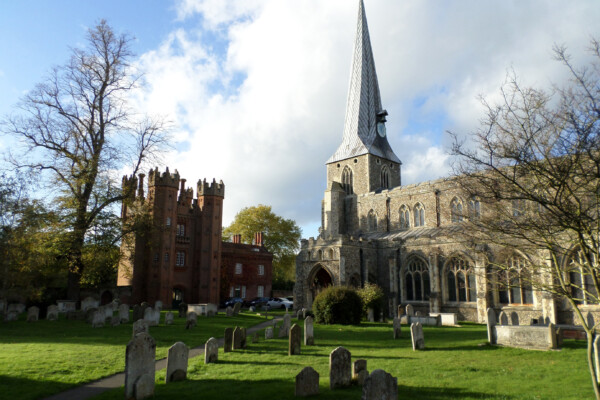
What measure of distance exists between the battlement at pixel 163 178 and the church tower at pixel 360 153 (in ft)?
44.4

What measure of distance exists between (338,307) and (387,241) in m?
10.7

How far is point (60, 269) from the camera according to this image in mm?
23297

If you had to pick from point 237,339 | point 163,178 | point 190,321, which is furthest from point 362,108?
point 237,339

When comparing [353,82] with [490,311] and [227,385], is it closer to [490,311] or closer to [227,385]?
[490,311]

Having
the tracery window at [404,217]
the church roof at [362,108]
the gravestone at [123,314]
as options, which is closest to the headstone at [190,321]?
the gravestone at [123,314]

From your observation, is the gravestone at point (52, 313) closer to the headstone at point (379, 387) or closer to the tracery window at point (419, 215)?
the headstone at point (379, 387)

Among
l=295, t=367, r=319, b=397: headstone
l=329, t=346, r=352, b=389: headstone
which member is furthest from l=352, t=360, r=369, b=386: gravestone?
l=295, t=367, r=319, b=397: headstone

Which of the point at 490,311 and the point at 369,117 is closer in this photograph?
the point at 490,311

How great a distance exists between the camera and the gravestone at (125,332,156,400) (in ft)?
23.1

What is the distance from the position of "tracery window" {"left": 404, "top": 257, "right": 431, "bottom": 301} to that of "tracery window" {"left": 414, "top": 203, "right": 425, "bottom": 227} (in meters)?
5.48

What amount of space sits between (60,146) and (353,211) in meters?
23.5

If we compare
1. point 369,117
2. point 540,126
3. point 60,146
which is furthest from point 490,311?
point 369,117

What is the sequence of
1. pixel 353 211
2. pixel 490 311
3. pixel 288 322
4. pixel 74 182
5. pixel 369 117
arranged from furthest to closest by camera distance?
pixel 369 117 < pixel 353 211 < pixel 74 182 < pixel 288 322 < pixel 490 311

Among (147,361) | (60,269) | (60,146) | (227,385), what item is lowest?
→ (227,385)
